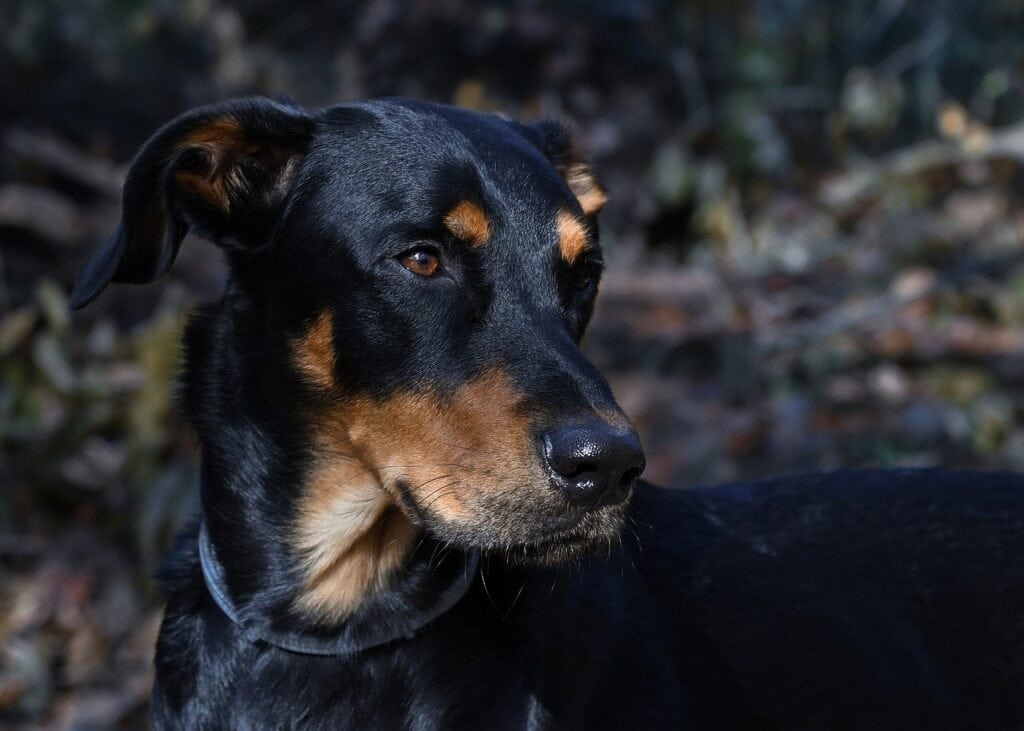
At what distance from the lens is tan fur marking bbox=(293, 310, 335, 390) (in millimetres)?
2895

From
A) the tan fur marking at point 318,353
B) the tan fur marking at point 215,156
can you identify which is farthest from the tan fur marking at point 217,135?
the tan fur marking at point 318,353

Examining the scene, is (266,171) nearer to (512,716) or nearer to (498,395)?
(498,395)

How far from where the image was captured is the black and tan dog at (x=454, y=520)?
2.65 m

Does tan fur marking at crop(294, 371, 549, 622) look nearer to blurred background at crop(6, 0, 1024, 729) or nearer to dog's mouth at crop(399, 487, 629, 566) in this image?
dog's mouth at crop(399, 487, 629, 566)

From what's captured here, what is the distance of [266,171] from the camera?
3.14 meters

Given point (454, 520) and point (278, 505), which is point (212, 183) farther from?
point (454, 520)

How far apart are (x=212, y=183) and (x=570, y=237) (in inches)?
35.3

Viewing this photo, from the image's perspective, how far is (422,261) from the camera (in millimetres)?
2838

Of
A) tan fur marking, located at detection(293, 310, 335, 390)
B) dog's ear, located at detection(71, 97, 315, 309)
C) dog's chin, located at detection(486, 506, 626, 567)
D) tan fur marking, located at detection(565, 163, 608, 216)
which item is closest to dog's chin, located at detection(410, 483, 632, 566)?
dog's chin, located at detection(486, 506, 626, 567)

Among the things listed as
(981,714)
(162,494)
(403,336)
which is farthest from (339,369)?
(162,494)

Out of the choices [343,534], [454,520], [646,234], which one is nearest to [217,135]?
[343,534]

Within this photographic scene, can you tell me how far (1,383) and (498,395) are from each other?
5162mm

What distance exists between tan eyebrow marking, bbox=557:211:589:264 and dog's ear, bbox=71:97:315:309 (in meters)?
0.68

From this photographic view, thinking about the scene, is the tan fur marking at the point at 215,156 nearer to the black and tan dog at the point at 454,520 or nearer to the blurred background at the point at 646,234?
the black and tan dog at the point at 454,520
